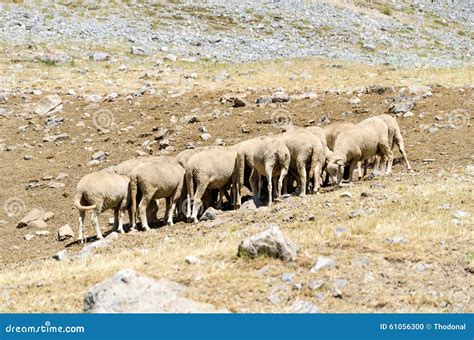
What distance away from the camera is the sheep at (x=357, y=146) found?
18312 millimetres

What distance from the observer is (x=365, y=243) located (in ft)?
37.3

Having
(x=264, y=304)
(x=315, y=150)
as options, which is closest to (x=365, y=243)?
(x=264, y=304)

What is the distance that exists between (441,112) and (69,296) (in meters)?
18.9

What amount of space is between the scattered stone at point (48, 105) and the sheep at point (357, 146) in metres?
16.0

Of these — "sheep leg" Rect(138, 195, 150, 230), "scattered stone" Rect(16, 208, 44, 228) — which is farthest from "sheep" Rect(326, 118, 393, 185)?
"scattered stone" Rect(16, 208, 44, 228)

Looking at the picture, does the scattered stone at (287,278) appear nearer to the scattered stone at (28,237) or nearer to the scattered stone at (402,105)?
the scattered stone at (28,237)

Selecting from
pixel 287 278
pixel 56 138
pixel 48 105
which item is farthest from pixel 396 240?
pixel 48 105

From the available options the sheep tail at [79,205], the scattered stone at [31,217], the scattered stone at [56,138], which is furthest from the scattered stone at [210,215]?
the scattered stone at [56,138]

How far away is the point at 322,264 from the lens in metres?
10.2

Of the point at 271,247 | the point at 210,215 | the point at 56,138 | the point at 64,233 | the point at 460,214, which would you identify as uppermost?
the point at 271,247

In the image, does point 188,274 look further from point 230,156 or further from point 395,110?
point 395,110

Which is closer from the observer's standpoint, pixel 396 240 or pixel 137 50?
pixel 396 240

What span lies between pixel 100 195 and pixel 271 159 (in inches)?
180

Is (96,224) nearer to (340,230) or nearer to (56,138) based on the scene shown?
(340,230)
